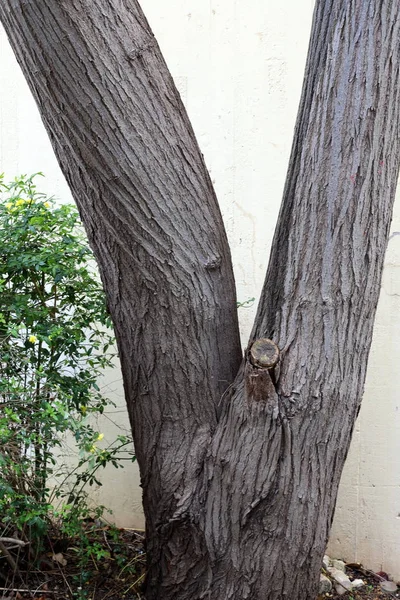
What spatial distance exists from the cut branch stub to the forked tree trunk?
0.02 metres

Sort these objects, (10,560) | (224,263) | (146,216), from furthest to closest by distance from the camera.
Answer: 1. (10,560)
2. (224,263)
3. (146,216)

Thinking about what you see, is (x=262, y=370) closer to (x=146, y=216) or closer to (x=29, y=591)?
(x=146, y=216)

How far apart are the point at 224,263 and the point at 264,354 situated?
47 centimetres

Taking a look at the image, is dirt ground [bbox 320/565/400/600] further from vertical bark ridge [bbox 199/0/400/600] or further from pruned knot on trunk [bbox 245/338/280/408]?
pruned knot on trunk [bbox 245/338/280/408]

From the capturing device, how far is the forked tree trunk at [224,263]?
8.45 ft

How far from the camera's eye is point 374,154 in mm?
2604

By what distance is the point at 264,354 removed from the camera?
258cm

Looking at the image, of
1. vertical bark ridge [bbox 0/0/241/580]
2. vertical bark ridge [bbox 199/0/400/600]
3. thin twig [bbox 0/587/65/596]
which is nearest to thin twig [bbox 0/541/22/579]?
thin twig [bbox 0/587/65/596]

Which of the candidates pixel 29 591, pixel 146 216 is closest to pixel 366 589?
pixel 29 591

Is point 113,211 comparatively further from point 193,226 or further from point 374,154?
point 374,154

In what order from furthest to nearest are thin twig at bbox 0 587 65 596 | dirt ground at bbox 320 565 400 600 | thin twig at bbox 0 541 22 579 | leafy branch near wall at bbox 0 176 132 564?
1. dirt ground at bbox 320 565 400 600
2. thin twig at bbox 0 587 65 596
3. thin twig at bbox 0 541 22 579
4. leafy branch near wall at bbox 0 176 132 564

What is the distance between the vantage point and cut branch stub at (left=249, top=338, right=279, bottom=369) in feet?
8.39

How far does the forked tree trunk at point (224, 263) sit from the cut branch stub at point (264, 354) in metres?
0.02

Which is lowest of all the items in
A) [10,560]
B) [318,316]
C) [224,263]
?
[10,560]
